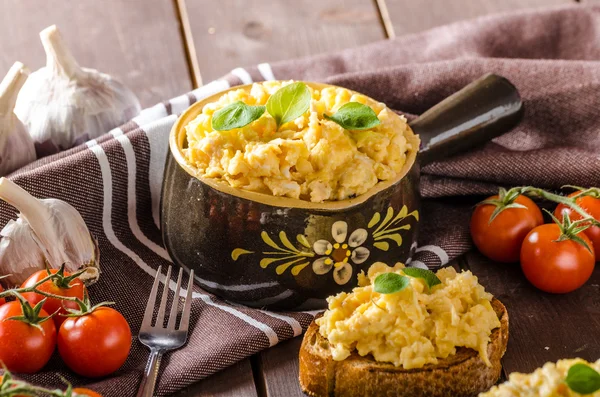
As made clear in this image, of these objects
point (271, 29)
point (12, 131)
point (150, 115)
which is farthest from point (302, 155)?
point (271, 29)

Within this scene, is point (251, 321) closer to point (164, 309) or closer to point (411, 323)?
point (164, 309)

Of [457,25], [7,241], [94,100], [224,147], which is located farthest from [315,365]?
[457,25]

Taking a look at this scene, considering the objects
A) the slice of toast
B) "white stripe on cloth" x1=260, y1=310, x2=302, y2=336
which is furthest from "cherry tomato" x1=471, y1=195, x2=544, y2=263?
"white stripe on cloth" x1=260, y1=310, x2=302, y2=336

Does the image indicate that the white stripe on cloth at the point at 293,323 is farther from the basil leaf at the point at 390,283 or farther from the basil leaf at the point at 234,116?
the basil leaf at the point at 234,116

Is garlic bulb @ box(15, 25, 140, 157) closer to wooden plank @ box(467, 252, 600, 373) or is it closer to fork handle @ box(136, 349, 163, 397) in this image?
fork handle @ box(136, 349, 163, 397)

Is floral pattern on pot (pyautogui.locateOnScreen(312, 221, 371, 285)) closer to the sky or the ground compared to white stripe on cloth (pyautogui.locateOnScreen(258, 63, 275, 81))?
closer to the ground

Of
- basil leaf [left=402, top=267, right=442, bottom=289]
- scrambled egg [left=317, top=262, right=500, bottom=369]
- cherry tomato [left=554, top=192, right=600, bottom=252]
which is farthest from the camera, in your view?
cherry tomato [left=554, top=192, right=600, bottom=252]

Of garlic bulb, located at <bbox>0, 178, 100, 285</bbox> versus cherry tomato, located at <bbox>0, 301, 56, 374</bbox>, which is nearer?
cherry tomato, located at <bbox>0, 301, 56, 374</bbox>
